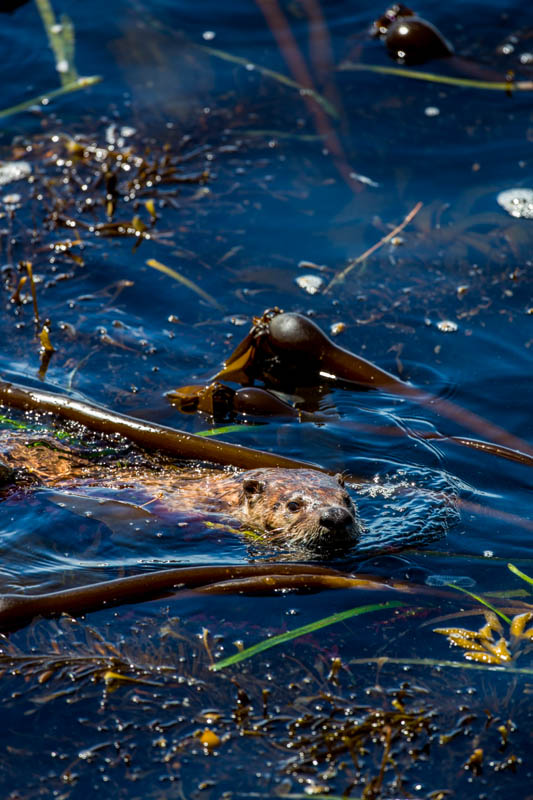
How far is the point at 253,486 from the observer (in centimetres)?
484

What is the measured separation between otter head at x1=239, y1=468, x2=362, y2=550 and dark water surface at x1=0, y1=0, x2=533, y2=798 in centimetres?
13

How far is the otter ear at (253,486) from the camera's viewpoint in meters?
4.83

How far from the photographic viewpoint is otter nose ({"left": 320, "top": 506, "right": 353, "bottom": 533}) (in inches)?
175

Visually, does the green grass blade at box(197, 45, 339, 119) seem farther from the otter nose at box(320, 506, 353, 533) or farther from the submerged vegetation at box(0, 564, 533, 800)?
the submerged vegetation at box(0, 564, 533, 800)

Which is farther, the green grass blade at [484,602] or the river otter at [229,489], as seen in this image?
the river otter at [229,489]

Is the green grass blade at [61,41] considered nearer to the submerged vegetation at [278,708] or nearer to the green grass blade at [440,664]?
the submerged vegetation at [278,708]

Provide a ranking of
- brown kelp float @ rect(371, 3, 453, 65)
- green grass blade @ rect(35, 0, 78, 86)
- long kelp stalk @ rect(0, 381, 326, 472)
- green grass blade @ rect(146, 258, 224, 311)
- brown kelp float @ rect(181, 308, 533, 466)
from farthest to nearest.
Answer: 1. green grass blade @ rect(35, 0, 78, 86)
2. brown kelp float @ rect(371, 3, 453, 65)
3. green grass blade @ rect(146, 258, 224, 311)
4. brown kelp float @ rect(181, 308, 533, 466)
5. long kelp stalk @ rect(0, 381, 326, 472)

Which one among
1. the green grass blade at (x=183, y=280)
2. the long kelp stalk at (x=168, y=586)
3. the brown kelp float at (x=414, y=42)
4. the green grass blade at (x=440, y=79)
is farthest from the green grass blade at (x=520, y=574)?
the brown kelp float at (x=414, y=42)

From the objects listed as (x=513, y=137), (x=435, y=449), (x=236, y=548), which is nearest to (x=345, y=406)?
(x=435, y=449)

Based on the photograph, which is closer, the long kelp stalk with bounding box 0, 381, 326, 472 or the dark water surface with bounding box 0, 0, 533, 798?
the dark water surface with bounding box 0, 0, 533, 798

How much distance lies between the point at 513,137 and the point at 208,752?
6743mm

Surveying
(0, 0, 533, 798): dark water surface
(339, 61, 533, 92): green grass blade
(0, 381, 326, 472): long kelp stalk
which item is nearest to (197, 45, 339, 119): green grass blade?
(0, 0, 533, 798): dark water surface

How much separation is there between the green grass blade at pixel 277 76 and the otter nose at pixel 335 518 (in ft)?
18.3

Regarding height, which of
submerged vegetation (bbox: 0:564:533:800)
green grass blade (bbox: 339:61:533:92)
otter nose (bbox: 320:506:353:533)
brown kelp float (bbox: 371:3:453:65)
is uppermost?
brown kelp float (bbox: 371:3:453:65)
